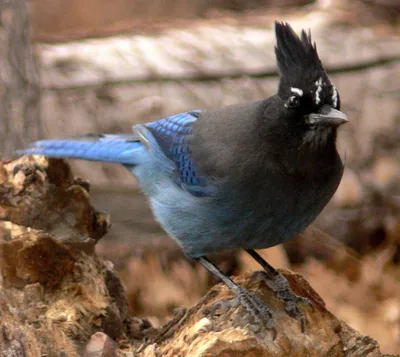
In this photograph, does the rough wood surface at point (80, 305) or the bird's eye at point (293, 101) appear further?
the bird's eye at point (293, 101)

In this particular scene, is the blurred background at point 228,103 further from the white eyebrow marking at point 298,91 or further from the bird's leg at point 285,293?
the white eyebrow marking at point 298,91

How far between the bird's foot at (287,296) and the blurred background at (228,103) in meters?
1.84

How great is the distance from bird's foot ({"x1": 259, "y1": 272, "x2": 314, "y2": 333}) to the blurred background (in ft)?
6.05

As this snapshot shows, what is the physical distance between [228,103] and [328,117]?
8.55 feet

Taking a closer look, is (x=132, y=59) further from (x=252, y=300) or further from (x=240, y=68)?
(x=252, y=300)

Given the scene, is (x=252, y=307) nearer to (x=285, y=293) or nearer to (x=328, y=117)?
(x=285, y=293)

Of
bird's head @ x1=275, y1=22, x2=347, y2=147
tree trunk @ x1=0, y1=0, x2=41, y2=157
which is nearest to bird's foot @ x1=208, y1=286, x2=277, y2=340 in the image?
bird's head @ x1=275, y1=22, x2=347, y2=147

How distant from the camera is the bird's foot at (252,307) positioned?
2416 millimetres

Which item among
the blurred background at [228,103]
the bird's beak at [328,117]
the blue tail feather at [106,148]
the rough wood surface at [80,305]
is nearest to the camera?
the rough wood surface at [80,305]

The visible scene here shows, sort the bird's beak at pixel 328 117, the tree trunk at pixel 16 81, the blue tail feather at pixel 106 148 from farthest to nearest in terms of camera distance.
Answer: the tree trunk at pixel 16 81 → the blue tail feather at pixel 106 148 → the bird's beak at pixel 328 117

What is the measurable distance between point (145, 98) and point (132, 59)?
298mm

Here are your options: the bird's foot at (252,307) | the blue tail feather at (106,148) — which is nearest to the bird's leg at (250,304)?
the bird's foot at (252,307)

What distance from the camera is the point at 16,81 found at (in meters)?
4.04

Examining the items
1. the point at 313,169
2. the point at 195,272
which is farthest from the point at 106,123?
the point at 313,169
